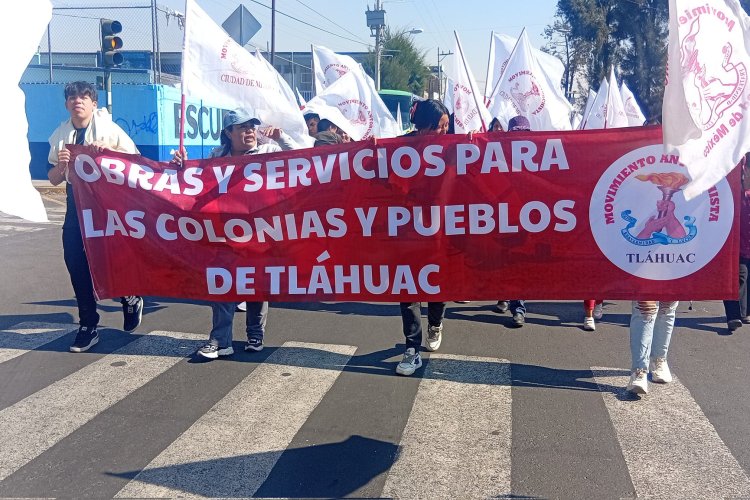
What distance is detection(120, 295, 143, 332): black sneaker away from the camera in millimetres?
6234

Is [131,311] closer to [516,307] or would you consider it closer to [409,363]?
[409,363]

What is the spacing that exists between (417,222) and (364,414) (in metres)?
1.40

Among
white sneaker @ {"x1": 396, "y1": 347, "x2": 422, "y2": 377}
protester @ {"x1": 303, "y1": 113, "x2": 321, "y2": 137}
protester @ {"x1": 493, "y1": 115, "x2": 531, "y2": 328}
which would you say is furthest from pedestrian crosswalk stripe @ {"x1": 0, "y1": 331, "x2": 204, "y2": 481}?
protester @ {"x1": 303, "y1": 113, "x2": 321, "y2": 137}

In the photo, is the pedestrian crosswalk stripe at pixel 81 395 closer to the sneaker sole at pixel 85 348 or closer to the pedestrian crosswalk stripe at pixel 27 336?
the sneaker sole at pixel 85 348

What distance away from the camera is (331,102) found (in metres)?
10.3

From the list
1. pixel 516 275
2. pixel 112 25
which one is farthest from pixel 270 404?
pixel 112 25

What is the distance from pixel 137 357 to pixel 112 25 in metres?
9.40

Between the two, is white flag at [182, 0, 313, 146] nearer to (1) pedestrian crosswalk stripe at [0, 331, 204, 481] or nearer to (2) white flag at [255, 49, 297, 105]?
(2) white flag at [255, 49, 297, 105]

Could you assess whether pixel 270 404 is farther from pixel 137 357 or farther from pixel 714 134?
pixel 714 134

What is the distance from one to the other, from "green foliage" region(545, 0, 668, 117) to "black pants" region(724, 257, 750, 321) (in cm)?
3342

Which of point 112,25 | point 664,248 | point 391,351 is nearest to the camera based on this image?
point 664,248

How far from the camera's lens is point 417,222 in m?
5.24

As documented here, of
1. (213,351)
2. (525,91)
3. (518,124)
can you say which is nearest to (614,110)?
(525,91)

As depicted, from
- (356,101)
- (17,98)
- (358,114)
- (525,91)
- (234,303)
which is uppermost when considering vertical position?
(525,91)
